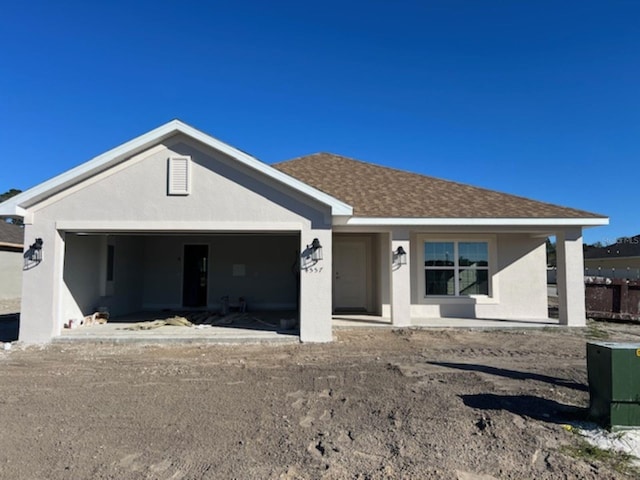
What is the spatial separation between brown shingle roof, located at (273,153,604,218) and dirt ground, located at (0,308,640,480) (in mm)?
4181

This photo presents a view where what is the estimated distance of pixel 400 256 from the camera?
11352 millimetres

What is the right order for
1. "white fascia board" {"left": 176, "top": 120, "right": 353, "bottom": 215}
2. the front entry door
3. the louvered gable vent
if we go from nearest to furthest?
"white fascia board" {"left": 176, "top": 120, "right": 353, "bottom": 215}
the louvered gable vent
the front entry door

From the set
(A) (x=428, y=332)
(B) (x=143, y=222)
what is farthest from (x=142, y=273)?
(A) (x=428, y=332)

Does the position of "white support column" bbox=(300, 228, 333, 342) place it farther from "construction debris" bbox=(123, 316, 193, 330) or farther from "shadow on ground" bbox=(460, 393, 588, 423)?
"shadow on ground" bbox=(460, 393, 588, 423)

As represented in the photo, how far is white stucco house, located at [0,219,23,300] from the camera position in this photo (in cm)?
2210

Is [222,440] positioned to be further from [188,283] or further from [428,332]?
[188,283]

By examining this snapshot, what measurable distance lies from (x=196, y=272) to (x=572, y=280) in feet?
38.5

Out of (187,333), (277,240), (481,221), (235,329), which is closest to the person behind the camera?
(187,333)

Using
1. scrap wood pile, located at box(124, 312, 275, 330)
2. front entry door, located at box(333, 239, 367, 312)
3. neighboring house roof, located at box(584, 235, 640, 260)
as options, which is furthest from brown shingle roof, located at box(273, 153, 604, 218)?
neighboring house roof, located at box(584, 235, 640, 260)

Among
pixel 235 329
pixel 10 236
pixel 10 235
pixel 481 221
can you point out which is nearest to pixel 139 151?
pixel 235 329

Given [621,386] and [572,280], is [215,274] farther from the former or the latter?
[621,386]

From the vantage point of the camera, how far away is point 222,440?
4.41 metres

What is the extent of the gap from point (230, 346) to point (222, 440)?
16.6 ft

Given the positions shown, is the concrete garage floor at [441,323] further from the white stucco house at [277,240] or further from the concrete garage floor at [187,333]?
the concrete garage floor at [187,333]
